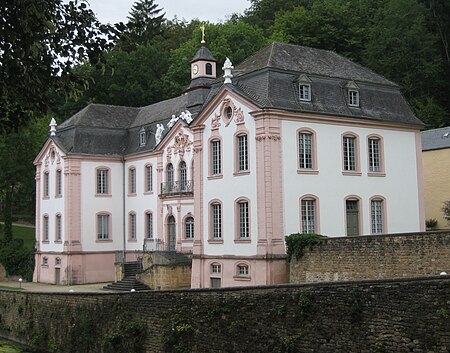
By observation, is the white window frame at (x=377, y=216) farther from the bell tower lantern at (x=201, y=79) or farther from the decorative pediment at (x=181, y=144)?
the bell tower lantern at (x=201, y=79)

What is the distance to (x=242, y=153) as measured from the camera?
86.1 ft

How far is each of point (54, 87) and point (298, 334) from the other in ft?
22.1

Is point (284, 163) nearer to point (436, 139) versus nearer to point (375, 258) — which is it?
point (375, 258)

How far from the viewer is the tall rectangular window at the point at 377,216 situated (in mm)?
27312

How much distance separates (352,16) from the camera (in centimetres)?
5247

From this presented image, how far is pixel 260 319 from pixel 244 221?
38.4 feet

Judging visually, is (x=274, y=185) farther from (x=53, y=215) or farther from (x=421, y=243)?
(x=53, y=215)

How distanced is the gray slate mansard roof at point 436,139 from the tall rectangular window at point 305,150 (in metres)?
12.6

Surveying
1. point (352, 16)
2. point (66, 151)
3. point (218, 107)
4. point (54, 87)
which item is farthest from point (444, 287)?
point (352, 16)

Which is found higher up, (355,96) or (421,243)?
(355,96)

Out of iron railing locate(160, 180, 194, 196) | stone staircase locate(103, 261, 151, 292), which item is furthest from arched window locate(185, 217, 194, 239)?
stone staircase locate(103, 261, 151, 292)

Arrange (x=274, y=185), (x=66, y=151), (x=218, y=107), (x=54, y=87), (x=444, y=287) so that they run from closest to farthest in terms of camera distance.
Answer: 1. (x=54, y=87)
2. (x=444, y=287)
3. (x=274, y=185)
4. (x=218, y=107)
5. (x=66, y=151)

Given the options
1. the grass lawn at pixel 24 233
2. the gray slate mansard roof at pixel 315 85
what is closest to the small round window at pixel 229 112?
the gray slate mansard roof at pixel 315 85

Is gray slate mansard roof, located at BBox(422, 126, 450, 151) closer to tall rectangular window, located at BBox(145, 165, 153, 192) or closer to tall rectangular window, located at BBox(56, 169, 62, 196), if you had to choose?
tall rectangular window, located at BBox(145, 165, 153, 192)
